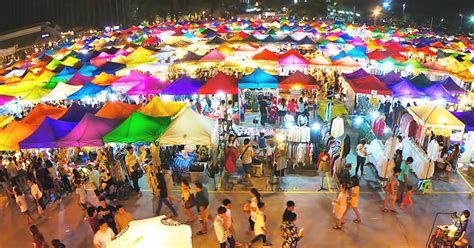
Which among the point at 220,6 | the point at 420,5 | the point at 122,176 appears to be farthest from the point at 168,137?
the point at 420,5

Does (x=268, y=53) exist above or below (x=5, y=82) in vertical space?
above

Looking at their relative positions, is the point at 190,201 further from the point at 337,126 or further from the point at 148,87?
the point at 148,87

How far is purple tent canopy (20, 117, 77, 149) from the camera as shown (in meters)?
9.50

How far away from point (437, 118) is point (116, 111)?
31.5 feet

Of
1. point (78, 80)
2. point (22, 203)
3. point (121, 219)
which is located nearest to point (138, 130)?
point (121, 219)

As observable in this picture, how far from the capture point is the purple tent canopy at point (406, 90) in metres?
13.1

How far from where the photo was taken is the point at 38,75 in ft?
57.0

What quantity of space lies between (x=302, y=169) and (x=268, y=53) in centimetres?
947

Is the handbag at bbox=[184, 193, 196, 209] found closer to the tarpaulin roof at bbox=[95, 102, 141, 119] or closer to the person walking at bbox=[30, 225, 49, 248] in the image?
the person walking at bbox=[30, 225, 49, 248]

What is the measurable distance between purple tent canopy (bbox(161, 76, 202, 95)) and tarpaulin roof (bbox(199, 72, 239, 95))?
40 cm

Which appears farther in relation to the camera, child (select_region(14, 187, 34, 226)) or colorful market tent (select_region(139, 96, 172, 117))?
colorful market tent (select_region(139, 96, 172, 117))

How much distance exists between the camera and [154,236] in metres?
5.85

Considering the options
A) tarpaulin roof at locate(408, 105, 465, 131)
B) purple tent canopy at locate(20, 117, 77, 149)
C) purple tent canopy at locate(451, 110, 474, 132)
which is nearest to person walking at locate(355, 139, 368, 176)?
tarpaulin roof at locate(408, 105, 465, 131)

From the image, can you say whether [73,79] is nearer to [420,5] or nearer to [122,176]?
[122,176]
